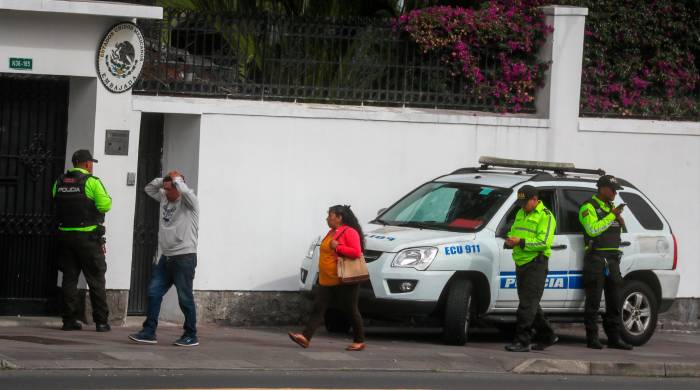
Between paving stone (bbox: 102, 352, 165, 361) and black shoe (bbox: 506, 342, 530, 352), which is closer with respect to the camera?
paving stone (bbox: 102, 352, 165, 361)

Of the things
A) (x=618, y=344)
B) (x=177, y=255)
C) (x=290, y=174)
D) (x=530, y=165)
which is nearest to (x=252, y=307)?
(x=290, y=174)

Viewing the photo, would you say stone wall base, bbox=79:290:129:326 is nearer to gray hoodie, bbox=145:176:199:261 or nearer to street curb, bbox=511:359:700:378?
gray hoodie, bbox=145:176:199:261

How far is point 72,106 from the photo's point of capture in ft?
48.8

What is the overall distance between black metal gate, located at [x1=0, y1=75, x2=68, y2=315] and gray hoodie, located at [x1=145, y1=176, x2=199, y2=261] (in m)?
2.56

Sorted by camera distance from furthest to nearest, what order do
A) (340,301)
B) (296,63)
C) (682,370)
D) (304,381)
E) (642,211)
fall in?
(296,63) → (642,211) → (682,370) → (340,301) → (304,381)

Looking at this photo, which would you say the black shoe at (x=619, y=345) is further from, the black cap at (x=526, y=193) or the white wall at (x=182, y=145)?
the white wall at (x=182, y=145)

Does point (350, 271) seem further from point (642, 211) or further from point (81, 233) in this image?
point (642, 211)

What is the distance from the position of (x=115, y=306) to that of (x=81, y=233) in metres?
1.29

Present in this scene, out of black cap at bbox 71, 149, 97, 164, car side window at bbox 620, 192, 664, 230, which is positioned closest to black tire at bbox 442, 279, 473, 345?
car side window at bbox 620, 192, 664, 230

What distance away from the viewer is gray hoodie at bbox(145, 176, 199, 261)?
12.7 metres

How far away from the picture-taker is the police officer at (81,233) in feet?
44.8

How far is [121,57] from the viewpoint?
14.5 metres

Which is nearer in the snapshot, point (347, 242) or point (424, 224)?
point (347, 242)

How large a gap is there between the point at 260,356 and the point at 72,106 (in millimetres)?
4280
